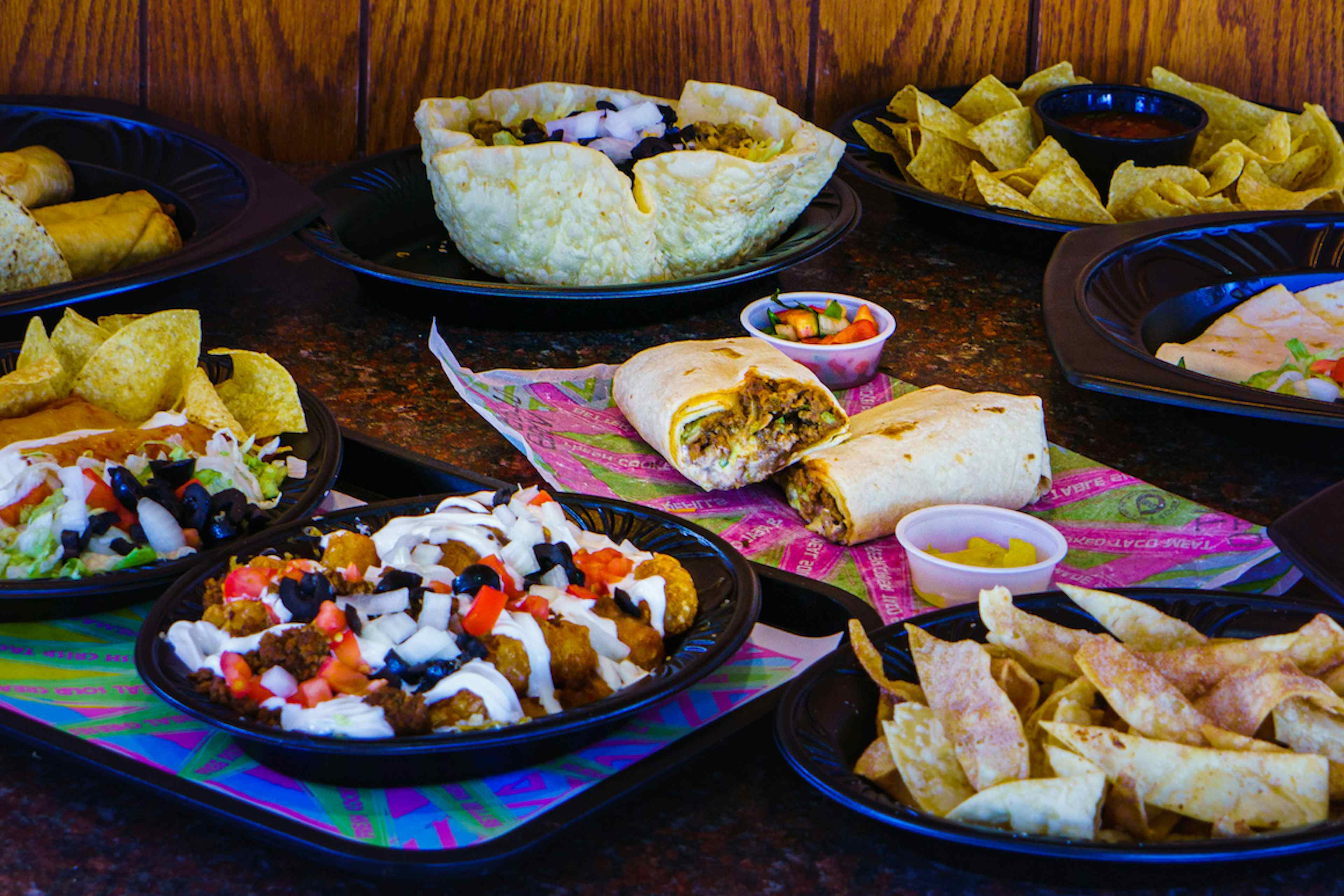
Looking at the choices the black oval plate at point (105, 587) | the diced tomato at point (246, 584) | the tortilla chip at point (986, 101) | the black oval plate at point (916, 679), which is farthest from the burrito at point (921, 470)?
the tortilla chip at point (986, 101)

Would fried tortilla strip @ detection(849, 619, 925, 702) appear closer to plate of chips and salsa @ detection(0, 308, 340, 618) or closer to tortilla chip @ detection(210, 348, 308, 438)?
plate of chips and salsa @ detection(0, 308, 340, 618)

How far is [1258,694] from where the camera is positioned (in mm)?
1074

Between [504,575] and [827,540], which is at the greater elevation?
[504,575]

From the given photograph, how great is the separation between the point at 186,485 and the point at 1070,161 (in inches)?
76.1

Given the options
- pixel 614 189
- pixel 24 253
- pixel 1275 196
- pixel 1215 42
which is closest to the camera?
pixel 24 253

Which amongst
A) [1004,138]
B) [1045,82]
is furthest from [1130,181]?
[1045,82]

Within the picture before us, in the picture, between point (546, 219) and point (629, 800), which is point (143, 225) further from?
point (629, 800)

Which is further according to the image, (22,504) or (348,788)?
(22,504)

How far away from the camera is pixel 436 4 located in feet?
10.3

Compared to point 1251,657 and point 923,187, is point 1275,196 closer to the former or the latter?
point 923,187

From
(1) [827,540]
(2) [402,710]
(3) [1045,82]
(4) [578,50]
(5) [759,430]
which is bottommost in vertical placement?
(1) [827,540]

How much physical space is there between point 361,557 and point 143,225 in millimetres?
1271

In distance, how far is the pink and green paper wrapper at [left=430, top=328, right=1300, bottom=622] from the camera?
5.38 ft

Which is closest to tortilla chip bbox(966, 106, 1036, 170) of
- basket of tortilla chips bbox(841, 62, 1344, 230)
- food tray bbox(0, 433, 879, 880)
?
basket of tortilla chips bbox(841, 62, 1344, 230)
